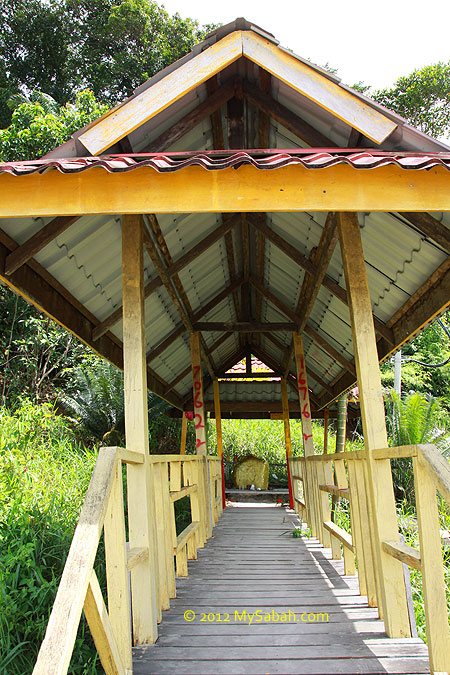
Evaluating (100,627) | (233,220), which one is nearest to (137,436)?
(100,627)

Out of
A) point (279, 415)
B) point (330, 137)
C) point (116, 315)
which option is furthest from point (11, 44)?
point (330, 137)

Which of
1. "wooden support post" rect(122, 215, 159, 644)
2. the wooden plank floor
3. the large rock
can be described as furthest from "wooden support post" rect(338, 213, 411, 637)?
the large rock

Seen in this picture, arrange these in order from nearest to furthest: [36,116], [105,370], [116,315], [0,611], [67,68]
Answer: [0,611]
[116,315]
[105,370]
[36,116]
[67,68]

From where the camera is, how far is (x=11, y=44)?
723 inches

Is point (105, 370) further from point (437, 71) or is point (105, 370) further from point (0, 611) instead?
point (437, 71)

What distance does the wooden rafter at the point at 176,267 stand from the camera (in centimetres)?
501

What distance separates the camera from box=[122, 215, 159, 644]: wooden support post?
269cm

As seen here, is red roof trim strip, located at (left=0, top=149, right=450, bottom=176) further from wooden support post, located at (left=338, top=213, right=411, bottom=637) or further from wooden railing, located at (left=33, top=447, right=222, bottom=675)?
wooden railing, located at (left=33, top=447, right=222, bottom=675)

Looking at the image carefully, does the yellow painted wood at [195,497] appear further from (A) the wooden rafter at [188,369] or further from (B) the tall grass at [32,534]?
(A) the wooden rafter at [188,369]

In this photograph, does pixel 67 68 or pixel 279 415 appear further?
pixel 67 68

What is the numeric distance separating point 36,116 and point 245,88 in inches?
397

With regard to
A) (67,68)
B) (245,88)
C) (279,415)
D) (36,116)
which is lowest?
(279,415)

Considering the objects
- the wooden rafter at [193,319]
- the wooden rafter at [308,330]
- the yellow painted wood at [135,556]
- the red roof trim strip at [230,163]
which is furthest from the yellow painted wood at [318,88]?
the wooden rafter at [193,319]

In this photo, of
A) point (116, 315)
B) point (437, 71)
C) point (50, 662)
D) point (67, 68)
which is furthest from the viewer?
point (67, 68)
